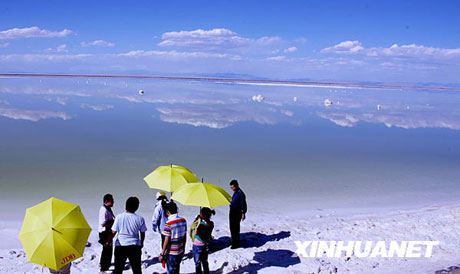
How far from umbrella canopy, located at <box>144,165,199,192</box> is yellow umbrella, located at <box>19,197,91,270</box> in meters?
2.28

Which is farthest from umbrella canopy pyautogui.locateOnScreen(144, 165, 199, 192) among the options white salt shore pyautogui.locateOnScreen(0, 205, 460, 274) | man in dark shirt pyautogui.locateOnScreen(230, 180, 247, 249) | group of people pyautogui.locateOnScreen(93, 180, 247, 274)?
white salt shore pyautogui.locateOnScreen(0, 205, 460, 274)

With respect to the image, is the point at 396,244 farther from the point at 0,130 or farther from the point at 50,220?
the point at 0,130

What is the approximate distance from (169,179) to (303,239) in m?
3.16

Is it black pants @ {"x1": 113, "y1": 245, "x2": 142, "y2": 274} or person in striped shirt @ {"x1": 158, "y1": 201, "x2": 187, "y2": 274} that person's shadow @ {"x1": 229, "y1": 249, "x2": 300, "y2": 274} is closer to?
person in striped shirt @ {"x1": 158, "y1": 201, "x2": 187, "y2": 274}

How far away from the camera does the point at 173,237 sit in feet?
18.3

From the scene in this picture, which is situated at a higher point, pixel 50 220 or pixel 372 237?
pixel 50 220

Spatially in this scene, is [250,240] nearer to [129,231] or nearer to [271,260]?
[271,260]

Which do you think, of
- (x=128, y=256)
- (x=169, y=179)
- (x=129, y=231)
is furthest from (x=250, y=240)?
(x=129, y=231)

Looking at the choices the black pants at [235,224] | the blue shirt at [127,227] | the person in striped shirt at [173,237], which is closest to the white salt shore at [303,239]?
the black pants at [235,224]

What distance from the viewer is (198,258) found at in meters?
6.05

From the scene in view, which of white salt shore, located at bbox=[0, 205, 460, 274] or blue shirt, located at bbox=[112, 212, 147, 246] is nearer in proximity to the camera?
blue shirt, located at bbox=[112, 212, 147, 246]

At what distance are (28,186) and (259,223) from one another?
698cm

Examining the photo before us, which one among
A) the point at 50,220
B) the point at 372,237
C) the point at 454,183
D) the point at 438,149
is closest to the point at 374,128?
the point at 438,149

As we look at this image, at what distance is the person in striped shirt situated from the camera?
5.54 meters
